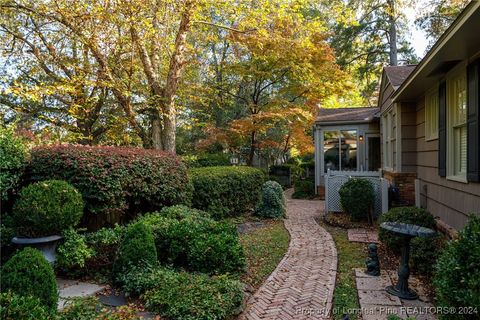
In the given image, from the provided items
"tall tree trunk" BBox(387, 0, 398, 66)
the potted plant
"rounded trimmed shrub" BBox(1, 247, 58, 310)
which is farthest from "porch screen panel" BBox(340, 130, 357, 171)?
"rounded trimmed shrub" BBox(1, 247, 58, 310)

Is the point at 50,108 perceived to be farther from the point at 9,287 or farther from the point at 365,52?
the point at 365,52

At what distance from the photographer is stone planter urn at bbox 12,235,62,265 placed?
13.4 ft

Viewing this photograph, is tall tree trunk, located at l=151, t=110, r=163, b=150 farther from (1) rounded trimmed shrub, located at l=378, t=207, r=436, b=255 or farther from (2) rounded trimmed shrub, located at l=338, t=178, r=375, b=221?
(1) rounded trimmed shrub, located at l=378, t=207, r=436, b=255

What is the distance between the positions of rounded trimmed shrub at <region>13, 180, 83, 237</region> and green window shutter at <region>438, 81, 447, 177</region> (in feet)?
17.3

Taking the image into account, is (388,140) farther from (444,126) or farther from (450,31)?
(450,31)

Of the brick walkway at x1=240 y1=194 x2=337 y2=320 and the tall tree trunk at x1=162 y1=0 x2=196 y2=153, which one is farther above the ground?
the tall tree trunk at x1=162 y1=0 x2=196 y2=153

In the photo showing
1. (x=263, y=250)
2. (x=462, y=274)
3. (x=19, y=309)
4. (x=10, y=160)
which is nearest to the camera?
(x=19, y=309)

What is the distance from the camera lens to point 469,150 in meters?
4.06

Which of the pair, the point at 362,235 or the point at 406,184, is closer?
the point at 362,235

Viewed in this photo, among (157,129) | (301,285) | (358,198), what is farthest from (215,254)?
(157,129)

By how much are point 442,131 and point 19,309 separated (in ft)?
18.4

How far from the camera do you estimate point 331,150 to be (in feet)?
44.3

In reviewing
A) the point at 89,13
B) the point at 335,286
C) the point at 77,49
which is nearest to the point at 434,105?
the point at 335,286

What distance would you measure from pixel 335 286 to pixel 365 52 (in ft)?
53.2
